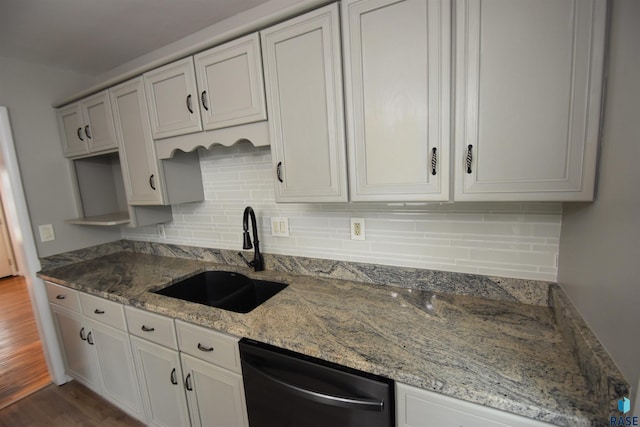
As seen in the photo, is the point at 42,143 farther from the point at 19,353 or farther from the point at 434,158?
the point at 434,158

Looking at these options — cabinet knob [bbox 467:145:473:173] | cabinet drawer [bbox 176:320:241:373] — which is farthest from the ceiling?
cabinet drawer [bbox 176:320:241:373]

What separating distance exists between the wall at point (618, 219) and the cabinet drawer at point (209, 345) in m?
1.24

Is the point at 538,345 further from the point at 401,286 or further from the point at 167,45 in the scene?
the point at 167,45

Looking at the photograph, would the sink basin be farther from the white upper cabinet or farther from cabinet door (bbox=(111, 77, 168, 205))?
the white upper cabinet

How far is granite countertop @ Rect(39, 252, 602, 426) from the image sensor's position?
0.75 metres

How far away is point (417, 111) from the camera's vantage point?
1000 mm

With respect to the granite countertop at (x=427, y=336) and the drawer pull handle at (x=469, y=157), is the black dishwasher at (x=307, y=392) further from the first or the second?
the drawer pull handle at (x=469, y=157)

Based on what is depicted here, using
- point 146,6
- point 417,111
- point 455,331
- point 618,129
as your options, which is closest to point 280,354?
point 455,331

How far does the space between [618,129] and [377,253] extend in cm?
100

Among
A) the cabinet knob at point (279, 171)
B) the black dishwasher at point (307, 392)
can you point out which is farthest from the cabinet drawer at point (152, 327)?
the cabinet knob at point (279, 171)

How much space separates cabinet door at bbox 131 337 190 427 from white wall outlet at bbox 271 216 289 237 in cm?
83

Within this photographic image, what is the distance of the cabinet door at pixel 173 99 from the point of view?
4.90 feet

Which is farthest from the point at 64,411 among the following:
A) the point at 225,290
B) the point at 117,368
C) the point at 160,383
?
the point at 225,290

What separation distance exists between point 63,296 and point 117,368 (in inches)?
27.5
